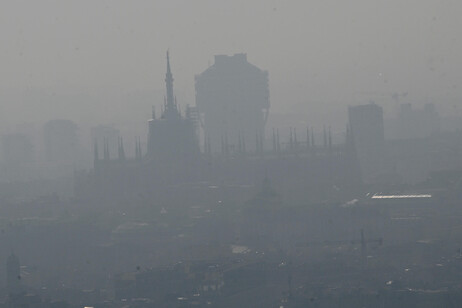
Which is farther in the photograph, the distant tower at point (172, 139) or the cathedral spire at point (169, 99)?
the cathedral spire at point (169, 99)

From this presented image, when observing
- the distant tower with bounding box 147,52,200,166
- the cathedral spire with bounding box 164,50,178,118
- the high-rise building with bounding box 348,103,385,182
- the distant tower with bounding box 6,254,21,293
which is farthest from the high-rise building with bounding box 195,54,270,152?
the distant tower with bounding box 6,254,21,293

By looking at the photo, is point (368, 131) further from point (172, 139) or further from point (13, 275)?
point (13, 275)

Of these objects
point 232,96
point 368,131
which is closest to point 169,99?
point 368,131

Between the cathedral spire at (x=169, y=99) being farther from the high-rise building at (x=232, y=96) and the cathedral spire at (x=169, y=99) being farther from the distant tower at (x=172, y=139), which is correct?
the high-rise building at (x=232, y=96)

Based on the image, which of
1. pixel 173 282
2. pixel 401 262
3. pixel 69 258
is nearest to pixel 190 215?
pixel 69 258

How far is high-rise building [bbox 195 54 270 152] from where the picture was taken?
559 feet

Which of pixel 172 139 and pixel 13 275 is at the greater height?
pixel 172 139

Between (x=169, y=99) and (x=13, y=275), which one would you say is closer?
(x=13, y=275)

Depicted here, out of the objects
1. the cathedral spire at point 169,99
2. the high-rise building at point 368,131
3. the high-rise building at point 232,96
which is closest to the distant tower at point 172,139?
the cathedral spire at point 169,99

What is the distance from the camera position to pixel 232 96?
17438 centimetres

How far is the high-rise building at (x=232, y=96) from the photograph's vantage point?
170375 millimetres

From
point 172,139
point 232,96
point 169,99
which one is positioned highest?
point 232,96

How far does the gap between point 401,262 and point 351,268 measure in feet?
15.2

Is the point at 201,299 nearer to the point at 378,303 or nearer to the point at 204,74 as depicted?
the point at 378,303
